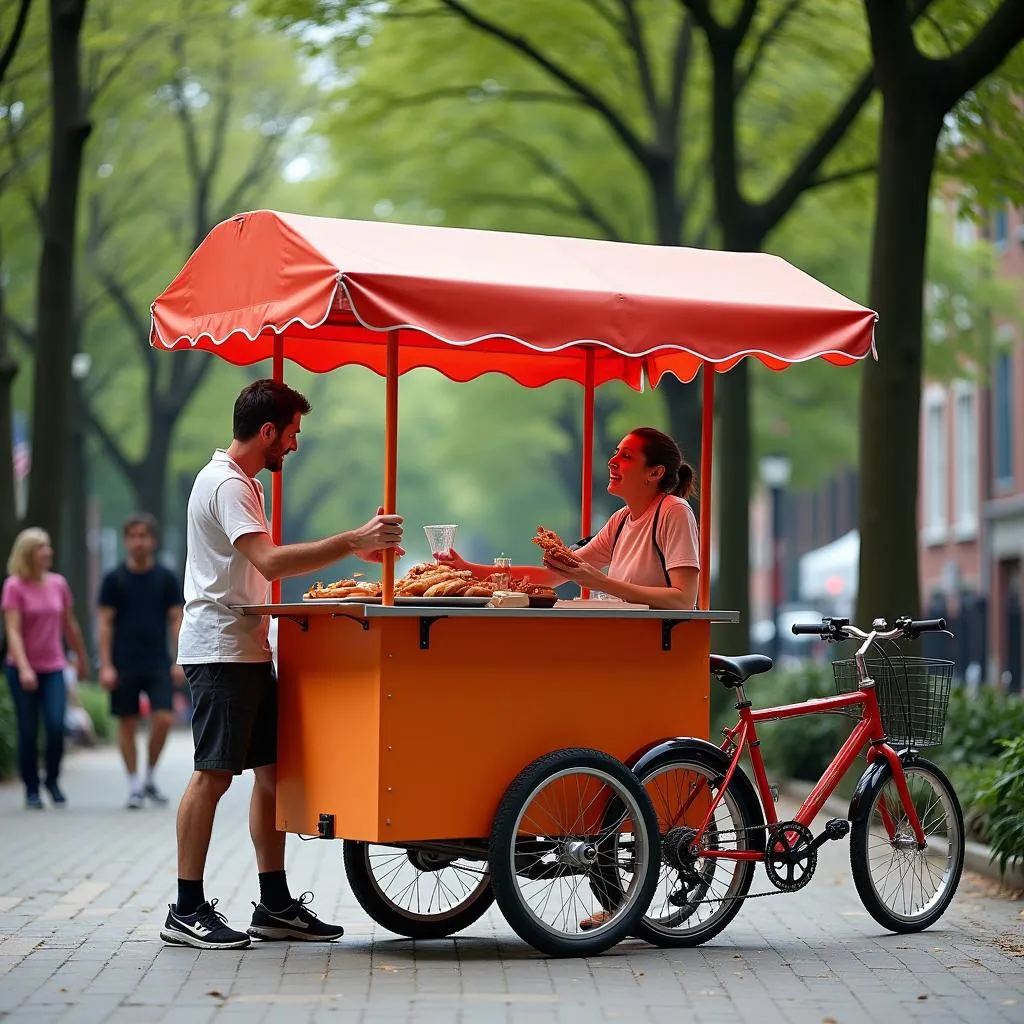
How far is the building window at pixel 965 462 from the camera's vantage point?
41.4m

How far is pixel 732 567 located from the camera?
751 inches

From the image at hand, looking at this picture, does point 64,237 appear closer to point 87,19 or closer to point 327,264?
point 87,19

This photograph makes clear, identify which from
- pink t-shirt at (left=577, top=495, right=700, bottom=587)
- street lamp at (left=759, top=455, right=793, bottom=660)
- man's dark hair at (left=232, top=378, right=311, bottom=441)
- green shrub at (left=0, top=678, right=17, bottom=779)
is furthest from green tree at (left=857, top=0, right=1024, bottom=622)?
street lamp at (left=759, top=455, right=793, bottom=660)

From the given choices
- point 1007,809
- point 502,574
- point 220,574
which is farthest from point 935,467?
point 220,574

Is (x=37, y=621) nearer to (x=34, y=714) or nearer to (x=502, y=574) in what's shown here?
(x=34, y=714)

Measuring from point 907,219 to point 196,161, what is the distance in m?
17.3

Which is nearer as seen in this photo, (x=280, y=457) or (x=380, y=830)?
(x=380, y=830)

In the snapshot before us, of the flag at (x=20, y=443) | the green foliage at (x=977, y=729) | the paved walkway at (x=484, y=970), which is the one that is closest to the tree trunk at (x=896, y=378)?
the green foliage at (x=977, y=729)

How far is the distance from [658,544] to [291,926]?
2136 millimetres

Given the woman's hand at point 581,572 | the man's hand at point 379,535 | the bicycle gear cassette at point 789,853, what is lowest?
the bicycle gear cassette at point 789,853

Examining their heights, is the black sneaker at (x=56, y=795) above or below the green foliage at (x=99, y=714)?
below

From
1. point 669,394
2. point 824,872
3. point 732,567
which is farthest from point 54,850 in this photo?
point 669,394

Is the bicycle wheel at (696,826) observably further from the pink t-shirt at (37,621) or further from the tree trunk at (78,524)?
the tree trunk at (78,524)

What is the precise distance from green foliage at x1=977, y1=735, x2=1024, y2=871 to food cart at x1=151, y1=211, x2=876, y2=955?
2.21 meters
